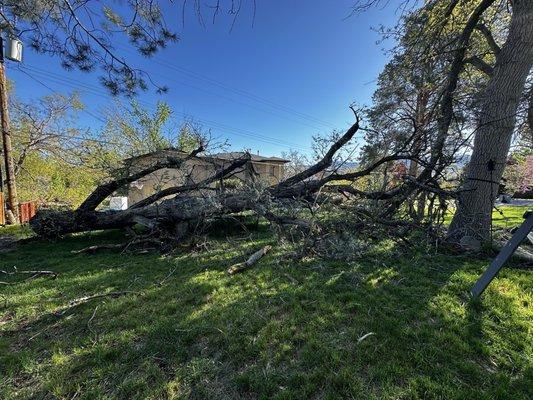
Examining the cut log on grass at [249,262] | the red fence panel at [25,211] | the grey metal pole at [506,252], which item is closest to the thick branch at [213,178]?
the cut log on grass at [249,262]

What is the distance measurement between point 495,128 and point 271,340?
4.94 metres

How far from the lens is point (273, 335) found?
2352mm

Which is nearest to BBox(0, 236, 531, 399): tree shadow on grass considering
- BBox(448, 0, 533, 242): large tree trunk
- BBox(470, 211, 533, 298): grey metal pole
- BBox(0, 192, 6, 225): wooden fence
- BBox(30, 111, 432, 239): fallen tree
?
BBox(470, 211, 533, 298): grey metal pole

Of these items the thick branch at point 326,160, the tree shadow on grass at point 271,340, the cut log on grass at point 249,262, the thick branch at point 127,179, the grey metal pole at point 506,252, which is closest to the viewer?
the tree shadow on grass at point 271,340

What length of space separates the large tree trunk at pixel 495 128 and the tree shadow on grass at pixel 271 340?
130 cm

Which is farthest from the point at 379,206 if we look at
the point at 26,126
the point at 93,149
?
the point at 26,126

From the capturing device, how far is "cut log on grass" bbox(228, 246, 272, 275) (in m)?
3.89

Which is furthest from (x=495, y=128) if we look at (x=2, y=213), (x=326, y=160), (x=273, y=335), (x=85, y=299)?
(x=2, y=213)

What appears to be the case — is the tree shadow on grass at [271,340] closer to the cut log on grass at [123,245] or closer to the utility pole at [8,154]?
the cut log on grass at [123,245]

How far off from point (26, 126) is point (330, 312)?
15.3 m

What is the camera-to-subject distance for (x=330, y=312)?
2.71m

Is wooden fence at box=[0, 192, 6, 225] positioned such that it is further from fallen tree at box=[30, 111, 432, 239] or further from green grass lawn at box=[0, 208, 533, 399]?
green grass lawn at box=[0, 208, 533, 399]

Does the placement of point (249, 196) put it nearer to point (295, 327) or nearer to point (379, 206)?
point (379, 206)

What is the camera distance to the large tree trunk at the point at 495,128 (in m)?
4.36
